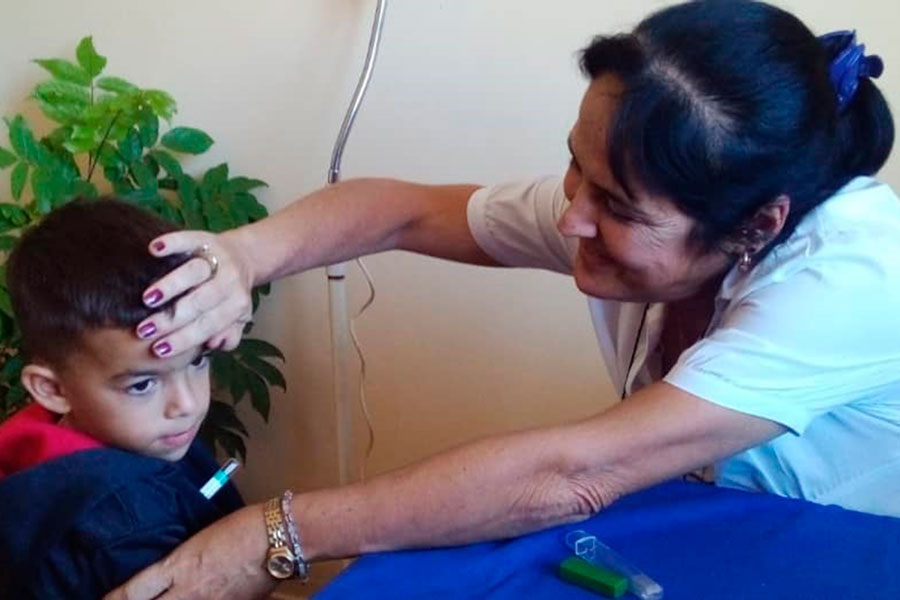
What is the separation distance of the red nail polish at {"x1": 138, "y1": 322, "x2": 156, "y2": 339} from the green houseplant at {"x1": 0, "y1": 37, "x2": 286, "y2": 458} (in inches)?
37.3

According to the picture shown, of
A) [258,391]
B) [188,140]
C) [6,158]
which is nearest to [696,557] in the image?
[258,391]

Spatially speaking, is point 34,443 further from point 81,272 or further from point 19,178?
point 19,178

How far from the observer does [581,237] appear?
118cm

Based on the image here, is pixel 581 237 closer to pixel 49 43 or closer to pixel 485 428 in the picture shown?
pixel 485 428

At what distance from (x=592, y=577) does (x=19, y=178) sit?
1426mm

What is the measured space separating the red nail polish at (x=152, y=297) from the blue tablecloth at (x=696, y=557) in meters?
0.31

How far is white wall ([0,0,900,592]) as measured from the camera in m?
1.81

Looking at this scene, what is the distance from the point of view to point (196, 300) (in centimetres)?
109

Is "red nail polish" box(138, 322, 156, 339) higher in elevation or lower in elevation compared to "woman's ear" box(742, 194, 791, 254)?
lower

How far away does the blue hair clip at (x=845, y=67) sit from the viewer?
111 centimetres

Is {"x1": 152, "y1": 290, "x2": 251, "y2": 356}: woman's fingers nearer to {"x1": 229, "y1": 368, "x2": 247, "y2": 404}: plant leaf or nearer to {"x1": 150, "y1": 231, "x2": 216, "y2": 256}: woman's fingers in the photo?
{"x1": 150, "y1": 231, "x2": 216, "y2": 256}: woman's fingers

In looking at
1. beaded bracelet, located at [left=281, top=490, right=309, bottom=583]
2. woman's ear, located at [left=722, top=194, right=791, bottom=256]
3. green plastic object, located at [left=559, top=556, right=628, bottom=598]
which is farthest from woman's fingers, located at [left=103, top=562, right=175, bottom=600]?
woman's ear, located at [left=722, top=194, right=791, bottom=256]

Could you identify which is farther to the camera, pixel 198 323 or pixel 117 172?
pixel 117 172

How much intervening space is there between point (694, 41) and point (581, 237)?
232 mm
